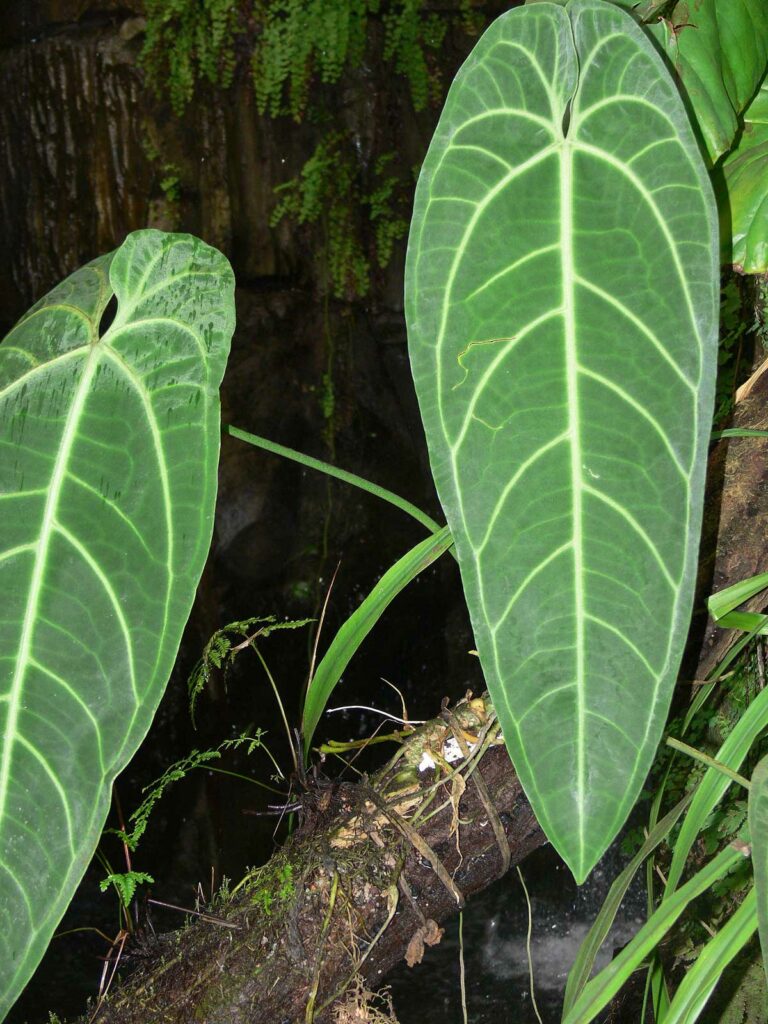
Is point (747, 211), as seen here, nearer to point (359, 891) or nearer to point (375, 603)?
point (375, 603)

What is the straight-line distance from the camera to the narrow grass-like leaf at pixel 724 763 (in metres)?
0.80

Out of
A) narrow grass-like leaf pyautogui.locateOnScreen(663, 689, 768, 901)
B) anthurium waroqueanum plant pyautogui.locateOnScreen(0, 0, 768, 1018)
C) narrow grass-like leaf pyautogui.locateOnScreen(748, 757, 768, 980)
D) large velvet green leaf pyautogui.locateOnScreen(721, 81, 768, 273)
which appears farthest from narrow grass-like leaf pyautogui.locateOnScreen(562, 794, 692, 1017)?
large velvet green leaf pyautogui.locateOnScreen(721, 81, 768, 273)

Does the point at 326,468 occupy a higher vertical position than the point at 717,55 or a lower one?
lower

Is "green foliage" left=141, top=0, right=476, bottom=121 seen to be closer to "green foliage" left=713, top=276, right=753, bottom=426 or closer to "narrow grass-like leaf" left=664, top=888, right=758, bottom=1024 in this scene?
"green foliage" left=713, top=276, right=753, bottom=426

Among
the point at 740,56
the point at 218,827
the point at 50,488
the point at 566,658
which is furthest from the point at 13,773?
the point at 218,827

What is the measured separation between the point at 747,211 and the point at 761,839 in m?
0.48

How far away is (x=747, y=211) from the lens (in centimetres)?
74

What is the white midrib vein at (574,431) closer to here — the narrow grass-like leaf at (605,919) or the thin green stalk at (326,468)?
the thin green stalk at (326,468)

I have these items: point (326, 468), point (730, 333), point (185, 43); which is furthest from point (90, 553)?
point (185, 43)

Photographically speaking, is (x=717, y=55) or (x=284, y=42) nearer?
(x=717, y=55)

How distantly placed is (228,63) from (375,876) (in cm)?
267

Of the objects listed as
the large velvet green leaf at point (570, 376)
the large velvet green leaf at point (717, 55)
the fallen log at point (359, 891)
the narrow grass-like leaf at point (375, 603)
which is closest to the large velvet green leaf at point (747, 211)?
the large velvet green leaf at point (717, 55)

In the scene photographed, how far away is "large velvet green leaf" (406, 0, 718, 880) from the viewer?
0.53 metres

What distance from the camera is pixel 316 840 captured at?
2.92 ft
